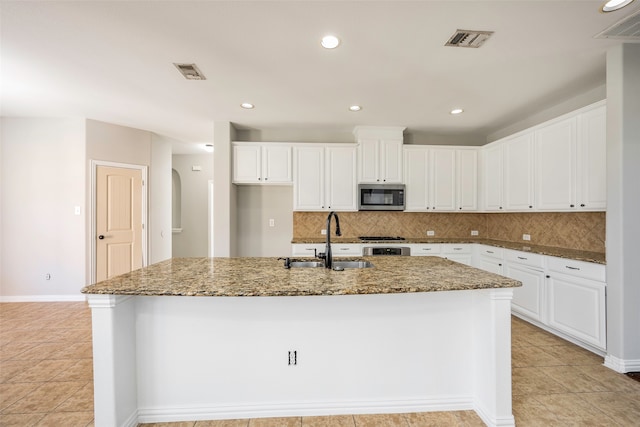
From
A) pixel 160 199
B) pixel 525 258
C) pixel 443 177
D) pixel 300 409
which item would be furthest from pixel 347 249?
pixel 160 199

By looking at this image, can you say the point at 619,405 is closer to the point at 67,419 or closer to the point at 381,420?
the point at 381,420

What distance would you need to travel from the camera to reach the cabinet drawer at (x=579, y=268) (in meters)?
2.43

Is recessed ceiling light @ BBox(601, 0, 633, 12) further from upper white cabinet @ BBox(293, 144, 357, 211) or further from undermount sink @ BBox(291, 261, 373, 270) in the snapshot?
upper white cabinet @ BBox(293, 144, 357, 211)

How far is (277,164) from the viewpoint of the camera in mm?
4324

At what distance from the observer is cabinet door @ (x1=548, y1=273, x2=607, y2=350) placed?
2.44 meters

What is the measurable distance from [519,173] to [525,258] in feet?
3.63

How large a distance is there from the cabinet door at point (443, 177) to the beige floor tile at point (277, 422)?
11.7 feet

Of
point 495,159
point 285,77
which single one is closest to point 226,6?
point 285,77

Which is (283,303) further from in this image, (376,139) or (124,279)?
(376,139)

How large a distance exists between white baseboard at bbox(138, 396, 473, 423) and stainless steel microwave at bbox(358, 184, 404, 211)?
281 cm

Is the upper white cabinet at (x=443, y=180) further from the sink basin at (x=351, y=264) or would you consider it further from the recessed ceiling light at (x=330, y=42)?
the recessed ceiling light at (x=330, y=42)

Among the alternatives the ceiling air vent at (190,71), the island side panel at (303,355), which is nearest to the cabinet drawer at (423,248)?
the island side panel at (303,355)

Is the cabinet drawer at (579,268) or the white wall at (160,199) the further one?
the white wall at (160,199)

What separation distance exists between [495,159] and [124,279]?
14.9 ft
